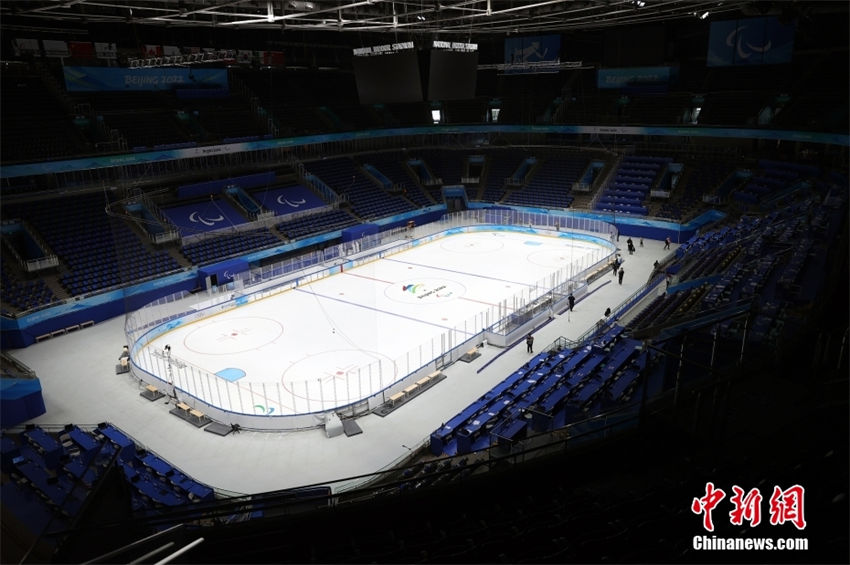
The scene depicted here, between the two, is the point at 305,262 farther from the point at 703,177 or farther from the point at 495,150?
the point at 703,177

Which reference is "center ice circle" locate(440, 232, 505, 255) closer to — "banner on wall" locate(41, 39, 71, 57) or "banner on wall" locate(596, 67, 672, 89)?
"banner on wall" locate(596, 67, 672, 89)

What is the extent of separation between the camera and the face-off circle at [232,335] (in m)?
17.3

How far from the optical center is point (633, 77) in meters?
34.9

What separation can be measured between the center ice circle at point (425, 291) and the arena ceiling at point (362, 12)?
9.17 metres

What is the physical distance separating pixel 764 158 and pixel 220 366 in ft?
95.0

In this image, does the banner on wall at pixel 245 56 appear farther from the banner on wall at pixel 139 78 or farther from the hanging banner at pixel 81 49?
the hanging banner at pixel 81 49

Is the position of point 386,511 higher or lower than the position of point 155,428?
higher

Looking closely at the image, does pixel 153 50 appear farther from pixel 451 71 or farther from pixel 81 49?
pixel 451 71

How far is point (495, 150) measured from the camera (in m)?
39.2

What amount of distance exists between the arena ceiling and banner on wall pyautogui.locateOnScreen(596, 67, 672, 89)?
26.8ft

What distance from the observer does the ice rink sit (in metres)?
14.7

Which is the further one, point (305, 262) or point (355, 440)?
point (305, 262)

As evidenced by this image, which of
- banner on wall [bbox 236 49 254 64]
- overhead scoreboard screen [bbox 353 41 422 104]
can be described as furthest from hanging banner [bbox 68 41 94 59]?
overhead scoreboard screen [bbox 353 41 422 104]

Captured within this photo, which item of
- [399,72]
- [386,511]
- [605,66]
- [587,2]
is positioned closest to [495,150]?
[605,66]
